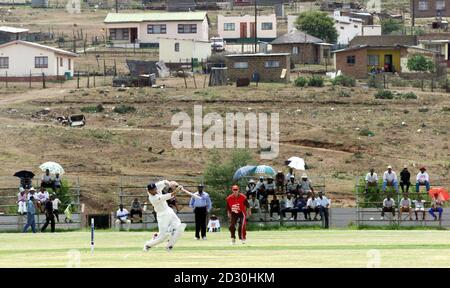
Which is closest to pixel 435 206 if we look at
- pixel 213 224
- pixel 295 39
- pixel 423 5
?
pixel 213 224

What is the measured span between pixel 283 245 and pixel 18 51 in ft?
231

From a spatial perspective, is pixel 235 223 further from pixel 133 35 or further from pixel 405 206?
pixel 133 35

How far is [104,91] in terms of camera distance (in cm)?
9038

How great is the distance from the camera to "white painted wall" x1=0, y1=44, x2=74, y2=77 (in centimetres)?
10106

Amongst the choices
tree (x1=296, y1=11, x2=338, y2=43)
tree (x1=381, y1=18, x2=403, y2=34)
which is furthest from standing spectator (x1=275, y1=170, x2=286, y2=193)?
tree (x1=381, y1=18, x2=403, y2=34)

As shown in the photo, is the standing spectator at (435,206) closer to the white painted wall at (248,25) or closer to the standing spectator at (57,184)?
the standing spectator at (57,184)

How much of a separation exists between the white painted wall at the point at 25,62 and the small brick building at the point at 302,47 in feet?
67.5

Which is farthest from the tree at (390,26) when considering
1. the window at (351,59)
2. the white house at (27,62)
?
the white house at (27,62)

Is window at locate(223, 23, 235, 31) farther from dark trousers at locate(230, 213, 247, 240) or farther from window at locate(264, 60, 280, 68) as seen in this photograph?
dark trousers at locate(230, 213, 247, 240)

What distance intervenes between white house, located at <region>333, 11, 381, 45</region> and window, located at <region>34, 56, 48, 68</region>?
3674cm

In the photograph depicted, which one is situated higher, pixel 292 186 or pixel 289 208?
pixel 292 186

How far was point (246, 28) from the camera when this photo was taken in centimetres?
13038

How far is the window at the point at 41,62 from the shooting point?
3981 inches

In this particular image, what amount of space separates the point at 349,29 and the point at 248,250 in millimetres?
99865
